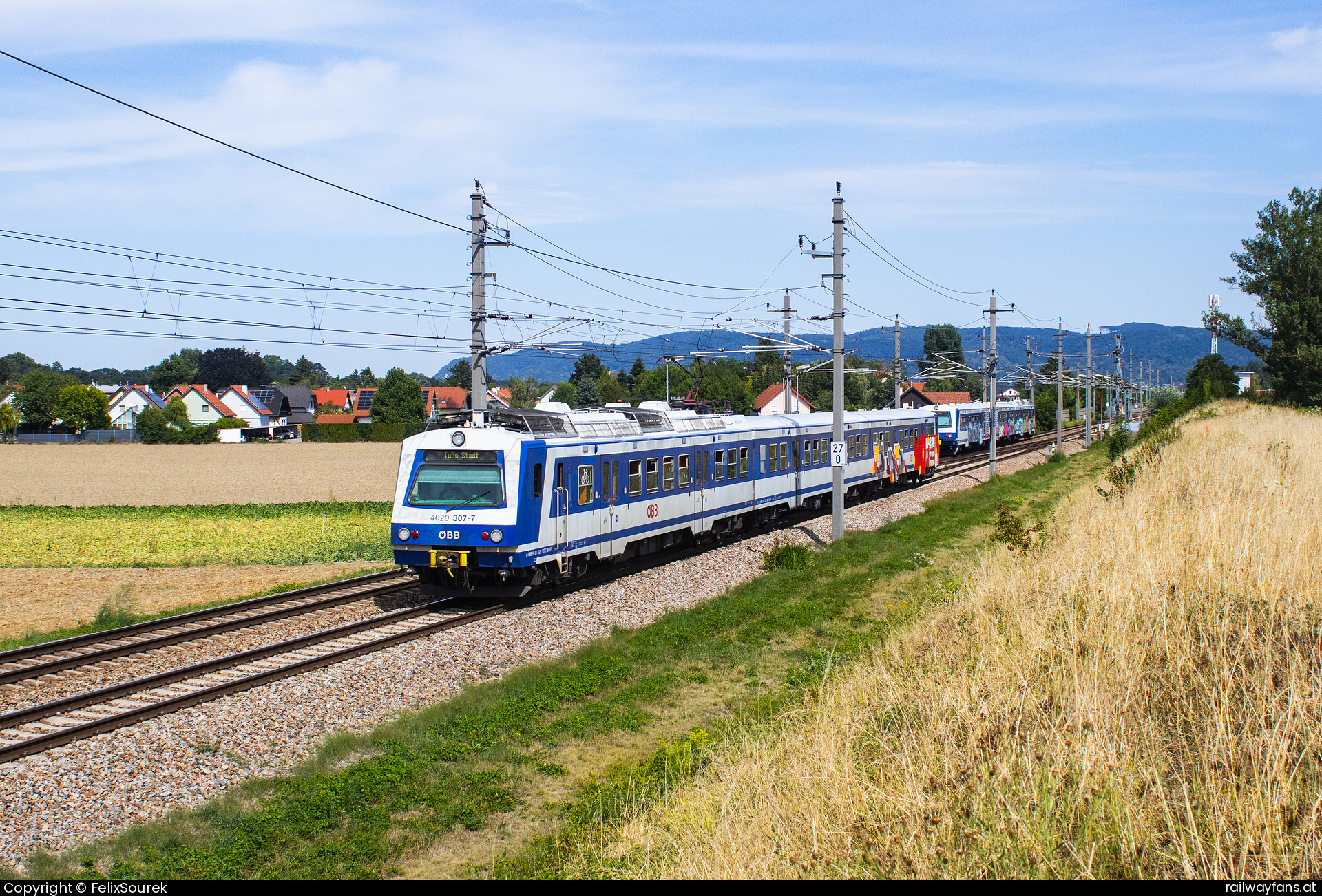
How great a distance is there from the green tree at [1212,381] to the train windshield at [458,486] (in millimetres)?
41637

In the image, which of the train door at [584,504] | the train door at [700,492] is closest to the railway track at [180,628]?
the train door at [584,504]

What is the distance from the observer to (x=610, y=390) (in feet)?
352

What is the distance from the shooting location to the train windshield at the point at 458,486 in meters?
16.3

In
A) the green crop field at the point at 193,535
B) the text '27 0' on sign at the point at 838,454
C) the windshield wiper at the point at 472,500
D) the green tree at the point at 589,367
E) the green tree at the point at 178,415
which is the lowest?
the green crop field at the point at 193,535

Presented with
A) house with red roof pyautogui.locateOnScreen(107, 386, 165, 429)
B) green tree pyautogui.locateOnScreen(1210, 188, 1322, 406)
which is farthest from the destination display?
house with red roof pyautogui.locateOnScreen(107, 386, 165, 429)


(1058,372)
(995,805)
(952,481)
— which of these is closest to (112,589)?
(995,805)

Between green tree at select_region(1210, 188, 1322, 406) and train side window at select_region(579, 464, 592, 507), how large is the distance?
34.4 metres

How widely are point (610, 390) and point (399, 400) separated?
23524mm

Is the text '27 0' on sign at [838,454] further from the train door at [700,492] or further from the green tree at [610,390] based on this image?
the green tree at [610,390]

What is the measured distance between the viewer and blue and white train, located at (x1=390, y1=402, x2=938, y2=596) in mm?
16172

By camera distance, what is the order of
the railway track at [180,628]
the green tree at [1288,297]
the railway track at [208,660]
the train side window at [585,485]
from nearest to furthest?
1. the railway track at [208,660]
2. the railway track at [180,628]
3. the train side window at [585,485]
4. the green tree at [1288,297]

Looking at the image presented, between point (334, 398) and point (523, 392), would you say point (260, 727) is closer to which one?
point (523, 392)

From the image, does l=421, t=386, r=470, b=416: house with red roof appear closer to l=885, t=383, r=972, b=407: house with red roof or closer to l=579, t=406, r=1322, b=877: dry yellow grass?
l=885, t=383, r=972, b=407: house with red roof
